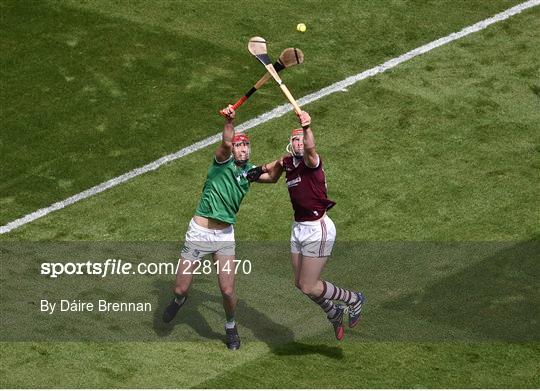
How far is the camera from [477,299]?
19109mm

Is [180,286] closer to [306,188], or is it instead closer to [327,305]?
[327,305]

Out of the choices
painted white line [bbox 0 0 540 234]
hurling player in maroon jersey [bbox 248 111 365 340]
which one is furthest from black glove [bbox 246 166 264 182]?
painted white line [bbox 0 0 540 234]

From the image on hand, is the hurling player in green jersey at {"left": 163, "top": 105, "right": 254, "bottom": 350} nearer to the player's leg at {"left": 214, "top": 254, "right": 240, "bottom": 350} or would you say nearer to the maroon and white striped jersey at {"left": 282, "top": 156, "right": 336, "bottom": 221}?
the player's leg at {"left": 214, "top": 254, "right": 240, "bottom": 350}

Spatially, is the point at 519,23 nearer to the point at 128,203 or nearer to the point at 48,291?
the point at 128,203

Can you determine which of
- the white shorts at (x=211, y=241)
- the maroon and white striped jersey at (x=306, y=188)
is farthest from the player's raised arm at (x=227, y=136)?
the white shorts at (x=211, y=241)

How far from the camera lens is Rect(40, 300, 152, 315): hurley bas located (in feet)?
62.3

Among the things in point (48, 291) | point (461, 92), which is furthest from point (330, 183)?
point (48, 291)

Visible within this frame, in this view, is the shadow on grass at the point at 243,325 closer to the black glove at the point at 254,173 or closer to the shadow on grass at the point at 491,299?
the shadow on grass at the point at 491,299

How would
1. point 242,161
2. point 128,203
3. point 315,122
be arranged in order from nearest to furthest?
point 242,161 < point 128,203 < point 315,122

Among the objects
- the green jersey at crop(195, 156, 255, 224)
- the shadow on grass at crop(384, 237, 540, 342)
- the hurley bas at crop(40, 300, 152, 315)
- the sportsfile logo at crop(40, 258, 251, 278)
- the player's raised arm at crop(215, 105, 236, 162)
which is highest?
the player's raised arm at crop(215, 105, 236, 162)

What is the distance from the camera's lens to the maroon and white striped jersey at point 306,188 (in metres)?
17.6

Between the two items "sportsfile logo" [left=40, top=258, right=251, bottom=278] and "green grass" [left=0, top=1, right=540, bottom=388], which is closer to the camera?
→ "green grass" [left=0, top=1, right=540, bottom=388]

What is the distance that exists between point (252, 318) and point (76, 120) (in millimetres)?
6197

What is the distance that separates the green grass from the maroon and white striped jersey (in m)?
1.69
